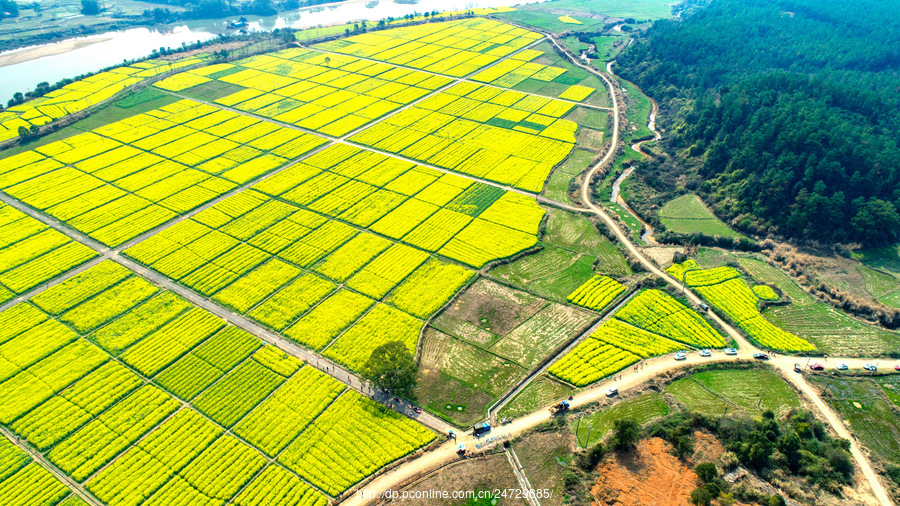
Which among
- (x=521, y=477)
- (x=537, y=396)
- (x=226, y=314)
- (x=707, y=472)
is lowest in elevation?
(x=521, y=477)

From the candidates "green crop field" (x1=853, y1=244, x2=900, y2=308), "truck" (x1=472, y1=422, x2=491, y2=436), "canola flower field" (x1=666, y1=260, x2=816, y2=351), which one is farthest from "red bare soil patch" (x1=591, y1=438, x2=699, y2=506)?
"green crop field" (x1=853, y1=244, x2=900, y2=308)

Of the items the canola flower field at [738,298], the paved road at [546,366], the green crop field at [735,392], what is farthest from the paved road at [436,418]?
the paved road at [546,366]

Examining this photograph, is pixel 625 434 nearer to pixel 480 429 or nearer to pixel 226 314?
pixel 480 429

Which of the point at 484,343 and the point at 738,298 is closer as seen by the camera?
the point at 484,343

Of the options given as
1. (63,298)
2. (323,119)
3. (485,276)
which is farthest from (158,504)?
(323,119)

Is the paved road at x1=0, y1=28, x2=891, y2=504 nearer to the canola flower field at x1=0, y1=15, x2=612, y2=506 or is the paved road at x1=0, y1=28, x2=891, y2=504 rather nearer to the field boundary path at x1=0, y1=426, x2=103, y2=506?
the canola flower field at x1=0, y1=15, x2=612, y2=506

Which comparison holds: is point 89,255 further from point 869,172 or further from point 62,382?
point 869,172

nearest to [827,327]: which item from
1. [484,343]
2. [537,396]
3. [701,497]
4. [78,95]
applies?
[701,497]
